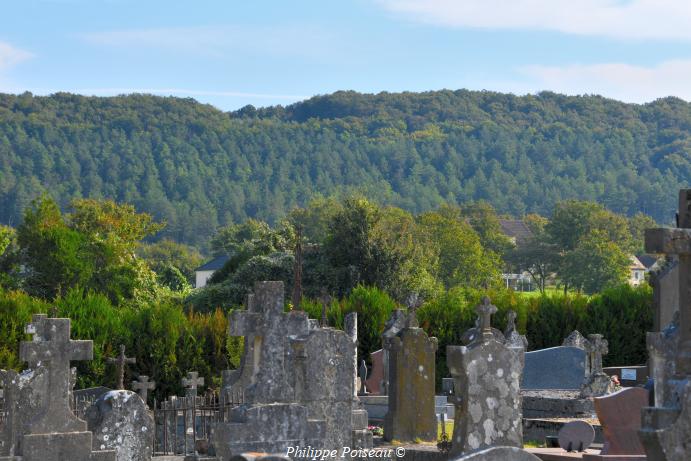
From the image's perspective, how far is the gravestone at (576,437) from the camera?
1420cm

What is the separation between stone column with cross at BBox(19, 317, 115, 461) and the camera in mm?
12000

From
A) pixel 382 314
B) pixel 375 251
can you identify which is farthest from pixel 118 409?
pixel 375 251

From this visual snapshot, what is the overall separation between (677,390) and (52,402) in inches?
275

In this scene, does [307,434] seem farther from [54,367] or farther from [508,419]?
[54,367]

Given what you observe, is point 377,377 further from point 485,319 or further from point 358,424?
point 485,319

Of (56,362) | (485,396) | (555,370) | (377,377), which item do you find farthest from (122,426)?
(377,377)

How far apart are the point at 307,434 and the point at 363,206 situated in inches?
1546

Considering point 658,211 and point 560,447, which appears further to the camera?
point 658,211

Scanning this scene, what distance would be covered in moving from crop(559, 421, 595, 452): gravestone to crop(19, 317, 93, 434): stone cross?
18.3 feet

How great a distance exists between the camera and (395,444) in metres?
18.3

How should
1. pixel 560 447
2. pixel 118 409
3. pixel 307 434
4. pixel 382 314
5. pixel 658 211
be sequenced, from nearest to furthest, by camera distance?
1. pixel 307 434
2. pixel 118 409
3. pixel 560 447
4. pixel 382 314
5. pixel 658 211

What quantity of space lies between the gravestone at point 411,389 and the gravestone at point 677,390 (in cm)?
1049

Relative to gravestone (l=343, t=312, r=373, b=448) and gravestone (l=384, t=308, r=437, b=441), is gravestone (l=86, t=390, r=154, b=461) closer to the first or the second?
gravestone (l=343, t=312, r=373, b=448)

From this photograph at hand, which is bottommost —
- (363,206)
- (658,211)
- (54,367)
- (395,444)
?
(395,444)
